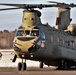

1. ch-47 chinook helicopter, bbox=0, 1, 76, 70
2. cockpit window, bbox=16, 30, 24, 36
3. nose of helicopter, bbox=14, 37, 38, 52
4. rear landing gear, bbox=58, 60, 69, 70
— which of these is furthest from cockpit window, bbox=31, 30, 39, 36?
rear landing gear, bbox=58, 60, 69, 70

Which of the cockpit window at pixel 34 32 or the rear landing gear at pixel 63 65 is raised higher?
the cockpit window at pixel 34 32

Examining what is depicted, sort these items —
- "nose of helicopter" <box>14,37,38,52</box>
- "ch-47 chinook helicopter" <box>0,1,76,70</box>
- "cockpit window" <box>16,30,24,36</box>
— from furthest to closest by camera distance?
1. "cockpit window" <box>16,30,24,36</box>
2. "ch-47 chinook helicopter" <box>0,1,76,70</box>
3. "nose of helicopter" <box>14,37,38,52</box>

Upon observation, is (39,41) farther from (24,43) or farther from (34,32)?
(24,43)

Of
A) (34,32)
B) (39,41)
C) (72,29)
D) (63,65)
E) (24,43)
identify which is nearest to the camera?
(24,43)

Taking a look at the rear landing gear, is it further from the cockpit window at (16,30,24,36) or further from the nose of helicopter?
the cockpit window at (16,30,24,36)

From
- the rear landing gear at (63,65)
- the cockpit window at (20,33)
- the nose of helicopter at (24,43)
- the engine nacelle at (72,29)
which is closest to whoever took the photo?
the nose of helicopter at (24,43)

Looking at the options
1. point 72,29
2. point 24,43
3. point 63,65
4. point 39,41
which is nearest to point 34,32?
point 39,41

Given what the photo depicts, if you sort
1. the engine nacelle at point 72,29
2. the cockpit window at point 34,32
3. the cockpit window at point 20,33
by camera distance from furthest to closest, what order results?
the engine nacelle at point 72,29 < the cockpit window at point 20,33 < the cockpit window at point 34,32

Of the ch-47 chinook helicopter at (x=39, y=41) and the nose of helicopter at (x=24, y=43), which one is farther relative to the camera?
the ch-47 chinook helicopter at (x=39, y=41)

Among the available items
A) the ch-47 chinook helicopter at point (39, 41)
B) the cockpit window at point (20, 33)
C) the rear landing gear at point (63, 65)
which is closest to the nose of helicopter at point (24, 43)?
the ch-47 chinook helicopter at point (39, 41)

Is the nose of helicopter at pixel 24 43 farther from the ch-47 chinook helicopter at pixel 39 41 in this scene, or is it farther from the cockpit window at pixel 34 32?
the cockpit window at pixel 34 32

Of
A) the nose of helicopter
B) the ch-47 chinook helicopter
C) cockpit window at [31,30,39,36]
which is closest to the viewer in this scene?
the nose of helicopter

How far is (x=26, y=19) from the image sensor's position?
35438mm

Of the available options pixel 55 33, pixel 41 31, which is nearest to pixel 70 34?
pixel 55 33
